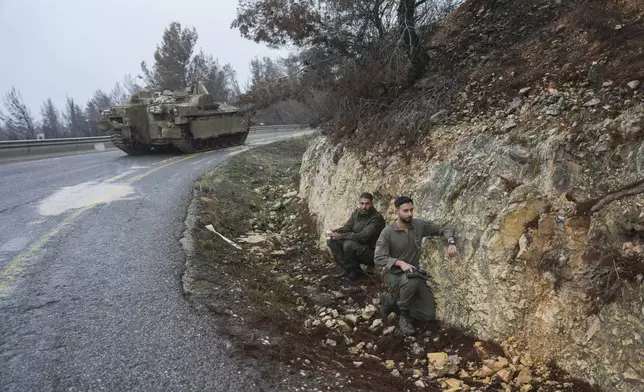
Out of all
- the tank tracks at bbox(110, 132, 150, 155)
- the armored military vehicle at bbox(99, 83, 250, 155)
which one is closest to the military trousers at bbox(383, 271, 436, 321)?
the armored military vehicle at bbox(99, 83, 250, 155)

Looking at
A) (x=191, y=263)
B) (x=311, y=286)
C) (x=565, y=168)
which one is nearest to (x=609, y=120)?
(x=565, y=168)

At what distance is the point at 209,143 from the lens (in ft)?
62.4

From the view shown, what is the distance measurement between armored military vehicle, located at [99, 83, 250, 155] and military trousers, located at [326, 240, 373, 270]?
1033 centimetres

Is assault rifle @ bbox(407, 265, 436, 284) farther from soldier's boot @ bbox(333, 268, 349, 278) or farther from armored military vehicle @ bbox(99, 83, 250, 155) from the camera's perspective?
armored military vehicle @ bbox(99, 83, 250, 155)

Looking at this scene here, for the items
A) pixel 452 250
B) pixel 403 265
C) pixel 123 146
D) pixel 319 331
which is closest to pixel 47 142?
pixel 123 146

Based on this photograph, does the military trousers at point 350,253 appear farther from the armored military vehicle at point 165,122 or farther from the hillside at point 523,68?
the armored military vehicle at point 165,122

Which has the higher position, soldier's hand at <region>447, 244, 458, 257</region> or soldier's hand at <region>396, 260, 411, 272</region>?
soldier's hand at <region>447, 244, 458, 257</region>

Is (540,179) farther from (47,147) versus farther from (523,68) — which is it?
(47,147)

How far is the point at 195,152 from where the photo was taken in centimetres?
1764

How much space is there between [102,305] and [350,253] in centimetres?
316

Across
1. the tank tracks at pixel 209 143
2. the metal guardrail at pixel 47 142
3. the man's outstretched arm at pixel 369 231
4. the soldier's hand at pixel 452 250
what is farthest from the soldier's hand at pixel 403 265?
the metal guardrail at pixel 47 142

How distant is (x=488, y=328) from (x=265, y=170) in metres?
10.8

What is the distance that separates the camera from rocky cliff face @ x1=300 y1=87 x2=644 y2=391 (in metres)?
3.57

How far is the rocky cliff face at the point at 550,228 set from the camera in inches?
140
